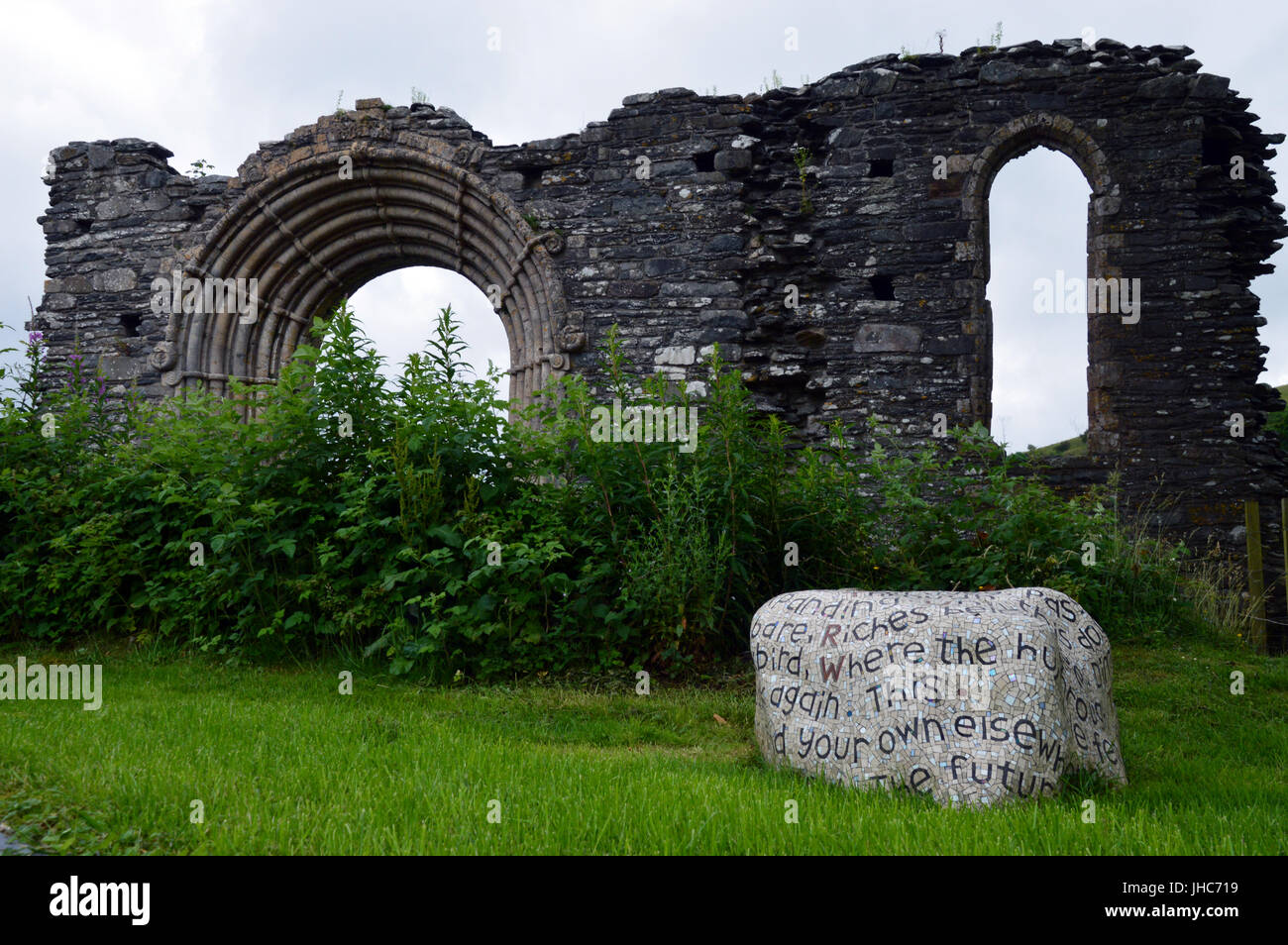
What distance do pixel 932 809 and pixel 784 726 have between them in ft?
2.69

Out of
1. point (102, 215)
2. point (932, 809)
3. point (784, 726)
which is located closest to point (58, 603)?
point (784, 726)

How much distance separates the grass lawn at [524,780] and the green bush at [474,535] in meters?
0.54

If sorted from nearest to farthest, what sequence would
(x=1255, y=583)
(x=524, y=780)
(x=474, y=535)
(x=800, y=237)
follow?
(x=524, y=780), (x=474, y=535), (x=1255, y=583), (x=800, y=237)

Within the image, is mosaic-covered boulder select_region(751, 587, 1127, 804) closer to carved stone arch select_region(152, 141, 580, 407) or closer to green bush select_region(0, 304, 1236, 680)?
green bush select_region(0, 304, 1236, 680)

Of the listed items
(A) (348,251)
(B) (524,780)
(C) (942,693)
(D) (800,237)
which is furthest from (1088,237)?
(A) (348,251)

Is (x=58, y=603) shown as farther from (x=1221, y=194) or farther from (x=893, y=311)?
(x=1221, y=194)

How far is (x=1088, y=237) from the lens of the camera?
973 centimetres

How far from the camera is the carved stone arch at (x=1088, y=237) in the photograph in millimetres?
9508

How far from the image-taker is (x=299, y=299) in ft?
40.2

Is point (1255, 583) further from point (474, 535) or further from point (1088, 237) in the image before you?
point (474, 535)

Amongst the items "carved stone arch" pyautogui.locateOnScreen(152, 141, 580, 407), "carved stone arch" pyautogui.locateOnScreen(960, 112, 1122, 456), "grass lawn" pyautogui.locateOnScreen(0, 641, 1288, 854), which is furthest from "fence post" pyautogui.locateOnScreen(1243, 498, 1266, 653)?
"carved stone arch" pyautogui.locateOnScreen(152, 141, 580, 407)

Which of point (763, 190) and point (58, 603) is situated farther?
point (763, 190)

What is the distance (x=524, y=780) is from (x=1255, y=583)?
6744mm

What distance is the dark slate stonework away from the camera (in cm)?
939
